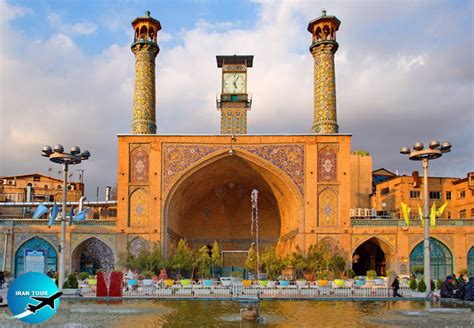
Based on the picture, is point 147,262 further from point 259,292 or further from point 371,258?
point 371,258

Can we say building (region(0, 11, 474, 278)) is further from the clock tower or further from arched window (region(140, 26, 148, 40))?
the clock tower

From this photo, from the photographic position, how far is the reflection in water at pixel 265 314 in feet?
34.7

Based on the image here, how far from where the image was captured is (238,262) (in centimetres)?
3259

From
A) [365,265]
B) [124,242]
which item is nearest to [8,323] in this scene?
[124,242]

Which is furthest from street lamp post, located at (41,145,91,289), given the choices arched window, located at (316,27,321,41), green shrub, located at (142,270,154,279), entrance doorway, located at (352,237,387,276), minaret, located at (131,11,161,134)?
entrance doorway, located at (352,237,387,276)

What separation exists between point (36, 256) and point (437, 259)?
1847 cm

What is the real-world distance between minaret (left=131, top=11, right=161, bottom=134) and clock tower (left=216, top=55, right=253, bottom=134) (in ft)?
13.2

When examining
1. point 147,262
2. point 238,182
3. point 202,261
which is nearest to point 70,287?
point 147,262

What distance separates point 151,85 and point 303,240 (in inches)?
422

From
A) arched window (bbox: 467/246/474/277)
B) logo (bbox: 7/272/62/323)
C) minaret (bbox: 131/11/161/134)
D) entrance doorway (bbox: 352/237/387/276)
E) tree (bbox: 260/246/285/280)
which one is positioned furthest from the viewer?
entrance doorway (bbox: 352/237/387/276)

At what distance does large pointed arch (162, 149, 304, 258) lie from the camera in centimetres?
2673

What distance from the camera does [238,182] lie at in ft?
102

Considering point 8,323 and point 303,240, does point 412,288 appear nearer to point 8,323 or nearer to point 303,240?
point 303,240

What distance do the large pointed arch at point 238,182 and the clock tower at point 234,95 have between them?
9.36ft
